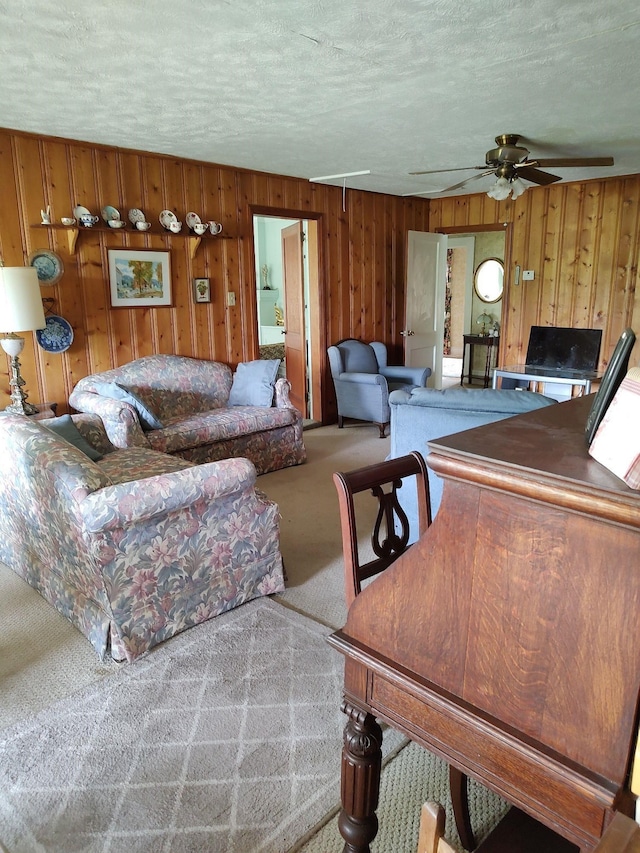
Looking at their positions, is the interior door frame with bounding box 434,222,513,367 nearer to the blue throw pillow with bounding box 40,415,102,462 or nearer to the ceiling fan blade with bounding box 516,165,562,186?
the ceiling fan blade with bounding box 516,165,562,186

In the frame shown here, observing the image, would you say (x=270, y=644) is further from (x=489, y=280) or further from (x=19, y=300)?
(x=489, y=280)

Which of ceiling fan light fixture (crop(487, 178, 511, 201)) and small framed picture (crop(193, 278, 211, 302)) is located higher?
ceiling fan light fixture (crop(487, 178, 511, 201))

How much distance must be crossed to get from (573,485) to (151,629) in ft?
6.85

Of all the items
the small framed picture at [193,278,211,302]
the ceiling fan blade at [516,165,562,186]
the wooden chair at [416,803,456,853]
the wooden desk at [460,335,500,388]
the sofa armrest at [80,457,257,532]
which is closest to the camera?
the wooden chair at [416,803,456,853]

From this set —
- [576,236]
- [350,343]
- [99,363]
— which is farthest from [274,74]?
[576,236]

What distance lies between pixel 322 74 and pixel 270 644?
2664mm

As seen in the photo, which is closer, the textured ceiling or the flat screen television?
the textured ceiling

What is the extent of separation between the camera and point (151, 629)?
2445 mm

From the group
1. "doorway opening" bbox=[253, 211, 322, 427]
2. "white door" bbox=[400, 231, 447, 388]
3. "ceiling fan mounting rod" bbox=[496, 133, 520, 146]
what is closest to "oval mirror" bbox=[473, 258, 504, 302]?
"white door" bbox=[400, 231, 447, 388]

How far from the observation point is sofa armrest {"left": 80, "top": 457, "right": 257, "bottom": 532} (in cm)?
219

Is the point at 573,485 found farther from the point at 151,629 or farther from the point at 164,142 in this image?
the point at 164,142

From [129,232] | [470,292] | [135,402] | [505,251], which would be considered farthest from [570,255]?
[135,402]

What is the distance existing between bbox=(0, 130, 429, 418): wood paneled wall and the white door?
18.4 inches

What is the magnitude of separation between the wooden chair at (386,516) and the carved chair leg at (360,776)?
0.73ft
